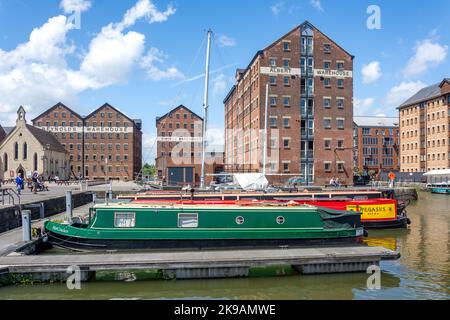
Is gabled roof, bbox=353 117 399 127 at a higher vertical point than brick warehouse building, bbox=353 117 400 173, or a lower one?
higher

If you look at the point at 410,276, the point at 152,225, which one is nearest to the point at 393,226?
the point at 410,276

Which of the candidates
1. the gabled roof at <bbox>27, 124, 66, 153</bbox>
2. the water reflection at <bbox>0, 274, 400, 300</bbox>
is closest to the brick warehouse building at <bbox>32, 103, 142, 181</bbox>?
the gabled roof at <bbox>27, 124, 66, 153</bbox>

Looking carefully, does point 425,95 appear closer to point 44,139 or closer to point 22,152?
point 44,139

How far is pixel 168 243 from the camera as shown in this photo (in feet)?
60.3

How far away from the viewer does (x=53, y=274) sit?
1426 centimetres

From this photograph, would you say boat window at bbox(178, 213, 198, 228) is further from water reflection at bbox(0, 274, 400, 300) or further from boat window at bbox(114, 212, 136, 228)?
water reflection at bbox(0, 274, 400, 300)

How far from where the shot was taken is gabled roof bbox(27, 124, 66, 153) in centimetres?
8056

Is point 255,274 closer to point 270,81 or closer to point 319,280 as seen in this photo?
point 319,280

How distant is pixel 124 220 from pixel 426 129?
91.3 metres

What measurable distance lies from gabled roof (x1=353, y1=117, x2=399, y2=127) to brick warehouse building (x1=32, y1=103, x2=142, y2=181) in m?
63.5

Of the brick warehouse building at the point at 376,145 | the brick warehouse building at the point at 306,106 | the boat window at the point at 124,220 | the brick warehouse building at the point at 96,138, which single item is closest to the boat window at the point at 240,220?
the boat window at the point at 124,220

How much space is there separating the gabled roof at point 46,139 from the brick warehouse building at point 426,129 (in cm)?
8050

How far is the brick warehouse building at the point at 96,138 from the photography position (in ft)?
326

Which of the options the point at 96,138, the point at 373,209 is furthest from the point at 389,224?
the point at 96,138
